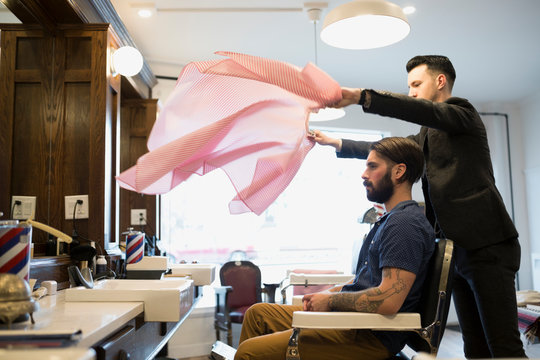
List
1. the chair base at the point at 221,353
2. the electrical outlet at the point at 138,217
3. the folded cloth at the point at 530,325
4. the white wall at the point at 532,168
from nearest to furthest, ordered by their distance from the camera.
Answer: the chair base at the point at 221,353
the folded cloth at the point at 530,325
the electrical outlet at the point at 138,217
the white wall at the point at 532,168

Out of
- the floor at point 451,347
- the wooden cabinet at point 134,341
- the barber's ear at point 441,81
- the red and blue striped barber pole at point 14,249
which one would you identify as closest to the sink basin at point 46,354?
the wooden cabinet at point 134,341

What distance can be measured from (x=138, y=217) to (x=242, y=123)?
321cm

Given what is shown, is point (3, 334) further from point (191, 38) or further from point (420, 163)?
point (191, 38)

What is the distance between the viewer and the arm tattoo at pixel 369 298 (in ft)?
5.82

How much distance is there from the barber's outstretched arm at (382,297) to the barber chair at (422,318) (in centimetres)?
4

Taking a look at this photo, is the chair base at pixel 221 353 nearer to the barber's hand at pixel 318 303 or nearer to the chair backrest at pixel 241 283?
the barber's hand at pixel 318 303

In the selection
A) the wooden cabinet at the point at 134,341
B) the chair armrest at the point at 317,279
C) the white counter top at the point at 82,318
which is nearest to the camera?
the white counter top at the point at 82,318

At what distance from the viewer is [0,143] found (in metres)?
2.47

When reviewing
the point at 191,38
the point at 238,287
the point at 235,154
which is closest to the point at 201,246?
the point at 238,287

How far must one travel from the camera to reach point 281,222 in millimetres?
6438

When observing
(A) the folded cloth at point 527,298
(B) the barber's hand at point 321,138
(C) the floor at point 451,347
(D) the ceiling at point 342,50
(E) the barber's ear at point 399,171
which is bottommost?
(C) the floor at point 451,347

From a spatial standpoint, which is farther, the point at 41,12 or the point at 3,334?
the point at 41,12

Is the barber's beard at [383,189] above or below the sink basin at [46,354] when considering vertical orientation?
above

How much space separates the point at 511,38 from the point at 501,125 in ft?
8.82
